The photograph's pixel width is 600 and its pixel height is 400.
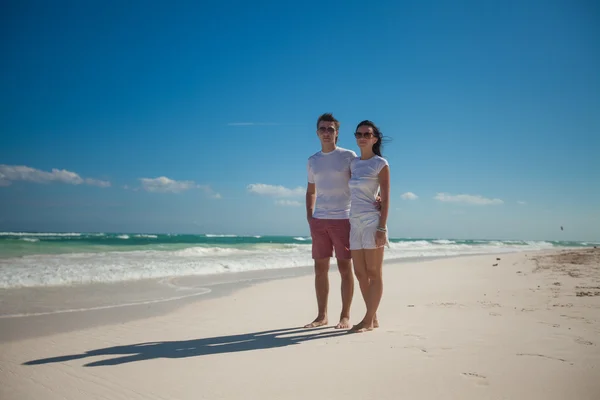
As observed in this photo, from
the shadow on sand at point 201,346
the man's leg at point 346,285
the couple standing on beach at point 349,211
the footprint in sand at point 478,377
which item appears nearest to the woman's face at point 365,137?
the couple standing on beach at point 349,211

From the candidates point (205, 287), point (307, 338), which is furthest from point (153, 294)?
point (307, 338)

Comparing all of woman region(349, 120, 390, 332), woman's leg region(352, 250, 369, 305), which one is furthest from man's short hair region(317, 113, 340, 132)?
woman's leg region(352, 250, 369, 305)

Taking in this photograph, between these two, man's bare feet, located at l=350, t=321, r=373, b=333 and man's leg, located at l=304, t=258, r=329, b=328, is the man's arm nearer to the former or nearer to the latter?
man's leg, located at l=304, t=258, r=329, b=328

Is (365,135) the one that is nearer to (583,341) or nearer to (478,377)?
(478,377)

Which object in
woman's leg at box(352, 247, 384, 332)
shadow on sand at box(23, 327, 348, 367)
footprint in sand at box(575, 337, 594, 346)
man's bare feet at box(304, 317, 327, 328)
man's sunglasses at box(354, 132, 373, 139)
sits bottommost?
shadow on sand at box(23, 327, 348, 367)

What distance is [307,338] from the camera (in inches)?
142

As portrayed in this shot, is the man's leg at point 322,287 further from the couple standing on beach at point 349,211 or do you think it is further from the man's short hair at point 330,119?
the man's short hair at point 330,119

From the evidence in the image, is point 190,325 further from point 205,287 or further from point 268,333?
point 205,287

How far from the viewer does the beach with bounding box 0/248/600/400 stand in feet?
7.84

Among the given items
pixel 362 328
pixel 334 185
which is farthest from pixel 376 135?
pixel 362 328

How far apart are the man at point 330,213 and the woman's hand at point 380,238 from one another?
1.26ft

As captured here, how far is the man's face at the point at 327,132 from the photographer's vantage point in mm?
4066

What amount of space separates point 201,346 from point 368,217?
191 cm

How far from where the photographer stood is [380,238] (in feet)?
11.9
